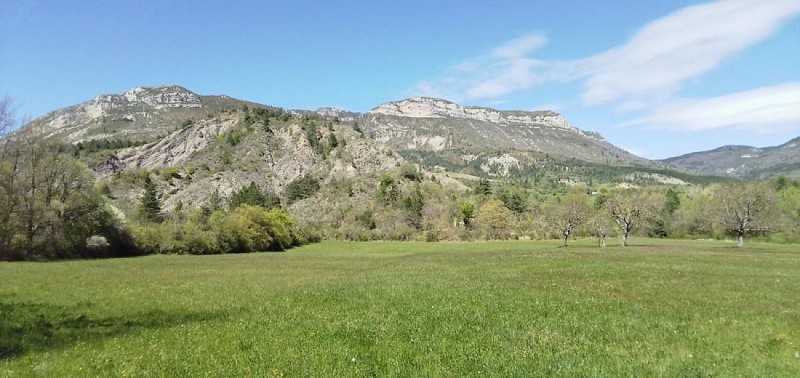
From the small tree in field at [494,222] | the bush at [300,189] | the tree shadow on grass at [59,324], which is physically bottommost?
the small tree in field at [494,222]

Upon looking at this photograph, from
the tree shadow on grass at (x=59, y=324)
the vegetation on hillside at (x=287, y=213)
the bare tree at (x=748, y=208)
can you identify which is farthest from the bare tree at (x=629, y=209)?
the tree shadow on grass at (x=59, y=324)

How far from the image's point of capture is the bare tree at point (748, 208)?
7894 cm

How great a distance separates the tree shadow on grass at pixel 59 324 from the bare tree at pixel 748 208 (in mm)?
88689

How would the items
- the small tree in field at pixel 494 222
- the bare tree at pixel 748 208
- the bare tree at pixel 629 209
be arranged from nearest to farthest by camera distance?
1. the bare tree at pixel 748 208
2. the bare tree at pixel 629 209
3. the small tree in field at pixel 494 222

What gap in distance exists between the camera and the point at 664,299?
22375 mm

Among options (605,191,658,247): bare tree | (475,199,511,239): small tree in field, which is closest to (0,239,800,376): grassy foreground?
(605,191,658,247): bare tree

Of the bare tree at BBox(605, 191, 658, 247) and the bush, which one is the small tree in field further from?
the bush

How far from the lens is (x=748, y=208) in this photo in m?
78.4

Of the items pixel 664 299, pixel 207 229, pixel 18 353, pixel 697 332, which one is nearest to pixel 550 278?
pixel 664 299

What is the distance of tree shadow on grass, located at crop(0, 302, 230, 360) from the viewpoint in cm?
1504

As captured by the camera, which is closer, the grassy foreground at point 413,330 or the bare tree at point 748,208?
the grassy foreground at point 413,330

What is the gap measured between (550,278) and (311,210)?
154648 millimetres

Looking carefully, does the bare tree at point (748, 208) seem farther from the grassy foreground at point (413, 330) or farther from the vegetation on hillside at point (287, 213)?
the grassy foreground at point (413, 330)

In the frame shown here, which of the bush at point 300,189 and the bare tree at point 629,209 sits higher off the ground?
the bush at point 300,189
